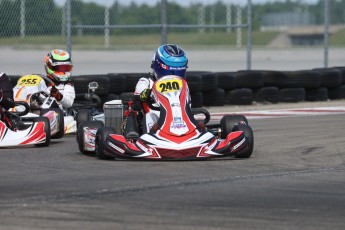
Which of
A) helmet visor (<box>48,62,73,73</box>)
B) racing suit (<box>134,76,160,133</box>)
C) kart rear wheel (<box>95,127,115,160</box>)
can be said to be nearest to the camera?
kart rear wheel (<box>95,127,115,160</box>)

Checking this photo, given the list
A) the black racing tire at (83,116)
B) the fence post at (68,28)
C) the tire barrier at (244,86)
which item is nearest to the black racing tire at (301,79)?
the tire barrier at (244,86)

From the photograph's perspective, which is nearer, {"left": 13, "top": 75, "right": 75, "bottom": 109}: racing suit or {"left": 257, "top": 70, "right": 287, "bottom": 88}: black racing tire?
{"left": 13, "top": 75, "right": 75, "bottom": 109}: racing suit

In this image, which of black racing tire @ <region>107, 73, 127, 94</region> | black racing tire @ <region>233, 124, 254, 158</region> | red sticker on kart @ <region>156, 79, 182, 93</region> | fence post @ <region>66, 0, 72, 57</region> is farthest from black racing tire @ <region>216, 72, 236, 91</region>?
black racing tire @ <region>233, 124, 254, 158</region>

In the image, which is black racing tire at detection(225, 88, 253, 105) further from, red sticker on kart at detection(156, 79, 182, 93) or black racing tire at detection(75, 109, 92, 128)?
red sticker on kart at detection(156, 79, 182, 93)

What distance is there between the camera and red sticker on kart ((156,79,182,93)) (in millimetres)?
9812

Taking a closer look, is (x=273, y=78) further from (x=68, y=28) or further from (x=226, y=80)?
(x=68, y=28)

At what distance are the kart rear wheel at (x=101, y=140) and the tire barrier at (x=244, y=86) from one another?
209 inches

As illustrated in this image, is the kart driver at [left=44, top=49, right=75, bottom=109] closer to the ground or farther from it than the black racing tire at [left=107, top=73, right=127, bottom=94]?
farther from it

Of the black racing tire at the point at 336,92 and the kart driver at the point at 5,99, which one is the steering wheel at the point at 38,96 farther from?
the black racing tire at the point at 336,92

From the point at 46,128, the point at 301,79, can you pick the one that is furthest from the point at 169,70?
the point at 301,79

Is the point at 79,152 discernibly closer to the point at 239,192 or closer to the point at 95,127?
the point at 95,127

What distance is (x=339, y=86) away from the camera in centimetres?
1814

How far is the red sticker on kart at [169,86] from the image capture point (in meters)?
9.81

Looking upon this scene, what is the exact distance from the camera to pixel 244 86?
1689cm
